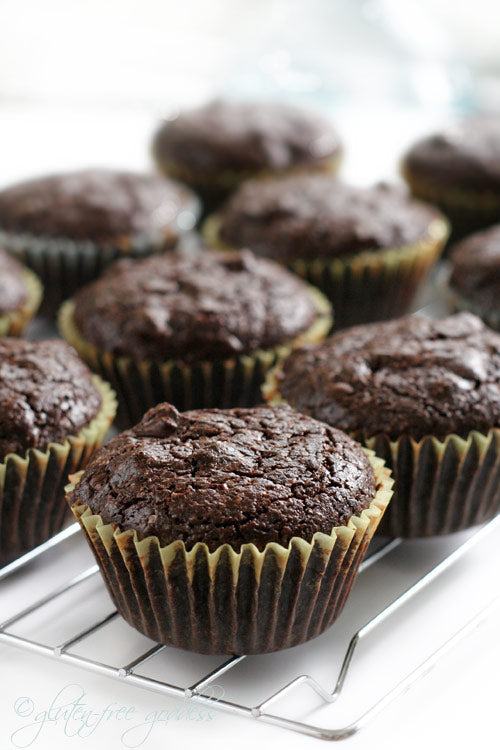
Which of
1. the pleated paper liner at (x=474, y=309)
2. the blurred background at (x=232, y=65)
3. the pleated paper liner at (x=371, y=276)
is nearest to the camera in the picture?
the pleated paper liner at (x=474, y=309)

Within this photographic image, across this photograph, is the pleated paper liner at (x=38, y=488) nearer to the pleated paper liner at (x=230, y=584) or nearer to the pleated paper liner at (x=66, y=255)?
the pleated paper liner at (x=230, y=584)

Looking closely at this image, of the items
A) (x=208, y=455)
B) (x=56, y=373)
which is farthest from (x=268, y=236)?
(x=208, y=455)

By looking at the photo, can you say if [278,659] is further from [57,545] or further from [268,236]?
[268,236]

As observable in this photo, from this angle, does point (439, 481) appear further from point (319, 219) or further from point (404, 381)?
point (319, 219)

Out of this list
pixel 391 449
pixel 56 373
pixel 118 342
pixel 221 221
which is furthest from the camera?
pixel 221 221

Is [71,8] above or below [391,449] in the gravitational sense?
above

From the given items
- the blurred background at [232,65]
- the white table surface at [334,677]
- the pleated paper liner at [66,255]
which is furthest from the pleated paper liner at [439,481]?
the blurred background at [232,65]
